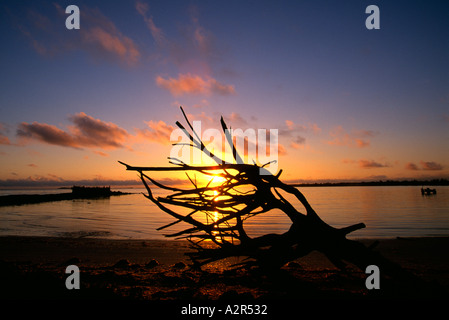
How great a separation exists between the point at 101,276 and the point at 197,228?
290 centimetres

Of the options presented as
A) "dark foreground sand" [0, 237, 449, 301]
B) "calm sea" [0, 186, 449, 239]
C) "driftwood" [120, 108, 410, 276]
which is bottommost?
"calm sea" [0, 186, 449, 239]

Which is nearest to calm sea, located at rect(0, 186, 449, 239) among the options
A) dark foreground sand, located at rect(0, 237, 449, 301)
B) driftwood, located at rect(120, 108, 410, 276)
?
dark foreground sand, located at rect(0, 237, 449, 301)

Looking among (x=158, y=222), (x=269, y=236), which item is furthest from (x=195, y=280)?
(x=158, y=222)

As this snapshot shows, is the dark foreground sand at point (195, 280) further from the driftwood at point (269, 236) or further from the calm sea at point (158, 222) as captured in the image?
the calm sea at point (158, 222)

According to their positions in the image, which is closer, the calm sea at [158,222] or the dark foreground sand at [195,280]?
the dark foreground sand at [195,280]

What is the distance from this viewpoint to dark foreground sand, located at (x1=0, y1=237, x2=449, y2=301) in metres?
3.82

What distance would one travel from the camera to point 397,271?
3.52m

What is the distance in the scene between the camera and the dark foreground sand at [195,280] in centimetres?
382

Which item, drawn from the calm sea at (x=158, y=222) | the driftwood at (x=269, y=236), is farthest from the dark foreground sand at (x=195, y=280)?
the calm sea at (x=158, y=222)

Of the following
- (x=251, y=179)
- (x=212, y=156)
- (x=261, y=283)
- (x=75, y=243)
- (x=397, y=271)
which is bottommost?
(x=75, y=243)

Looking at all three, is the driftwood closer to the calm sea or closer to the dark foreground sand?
the dark foreground sand
